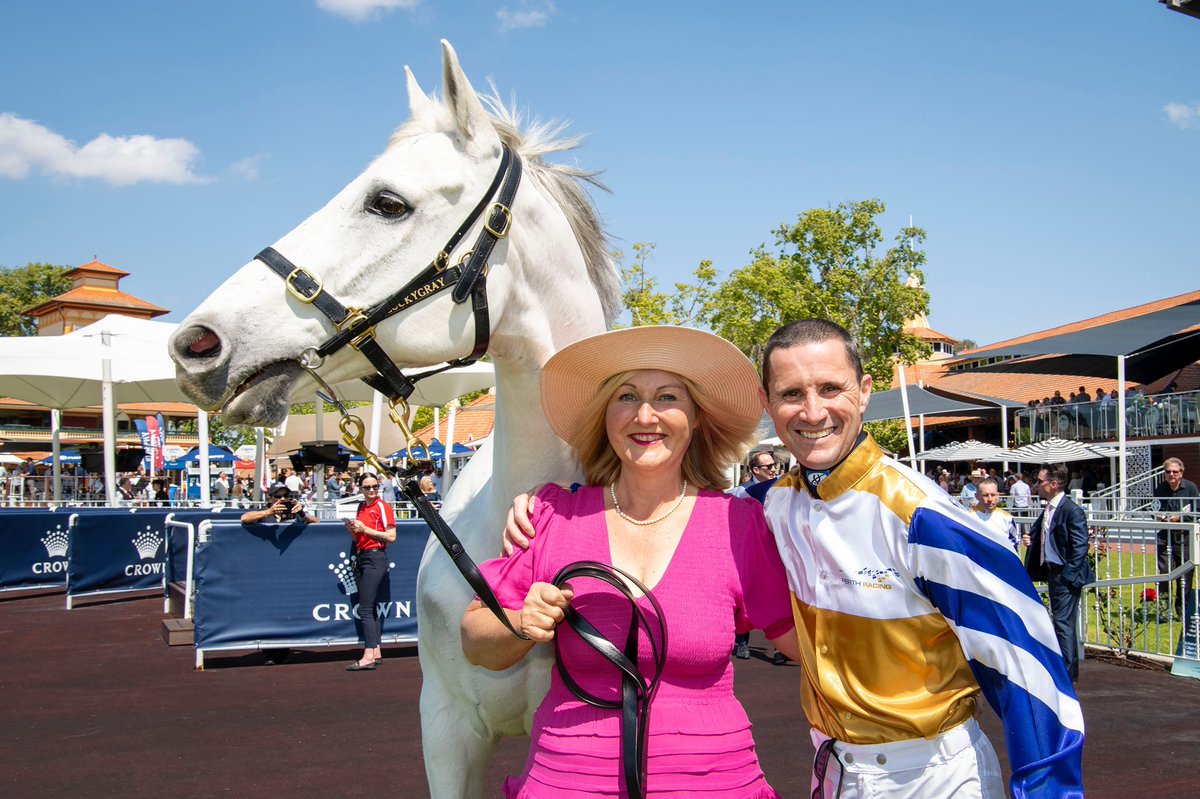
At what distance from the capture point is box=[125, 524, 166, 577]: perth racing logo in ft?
40.9

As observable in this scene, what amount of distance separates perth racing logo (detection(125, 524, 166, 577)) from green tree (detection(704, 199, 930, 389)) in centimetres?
2139

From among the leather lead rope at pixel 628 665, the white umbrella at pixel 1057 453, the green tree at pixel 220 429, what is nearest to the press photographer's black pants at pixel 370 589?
the green tree at pixel 220 429

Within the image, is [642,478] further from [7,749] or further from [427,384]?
[427,384]

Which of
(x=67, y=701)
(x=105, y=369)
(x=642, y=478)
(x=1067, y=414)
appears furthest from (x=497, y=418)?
(x=1067, y=414)

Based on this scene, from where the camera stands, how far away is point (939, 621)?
180cm

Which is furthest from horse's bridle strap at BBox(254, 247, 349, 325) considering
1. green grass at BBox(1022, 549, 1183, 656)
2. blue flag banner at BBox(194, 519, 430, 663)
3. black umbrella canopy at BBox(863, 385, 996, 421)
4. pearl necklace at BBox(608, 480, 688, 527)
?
black umbrella canopy at BBox(863, 385, 996, 421)

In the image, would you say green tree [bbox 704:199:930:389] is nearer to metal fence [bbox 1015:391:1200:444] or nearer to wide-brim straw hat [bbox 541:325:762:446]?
metal fence [bbox 1015:391:1200:444]

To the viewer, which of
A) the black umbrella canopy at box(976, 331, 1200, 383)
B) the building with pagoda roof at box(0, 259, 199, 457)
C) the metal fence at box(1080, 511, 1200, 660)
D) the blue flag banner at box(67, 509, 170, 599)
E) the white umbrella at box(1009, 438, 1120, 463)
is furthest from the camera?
the building with pagoda roof at box(0, 259, 199, 457)

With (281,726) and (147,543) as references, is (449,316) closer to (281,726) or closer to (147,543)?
(281,726)

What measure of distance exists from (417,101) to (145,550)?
40.5 ft

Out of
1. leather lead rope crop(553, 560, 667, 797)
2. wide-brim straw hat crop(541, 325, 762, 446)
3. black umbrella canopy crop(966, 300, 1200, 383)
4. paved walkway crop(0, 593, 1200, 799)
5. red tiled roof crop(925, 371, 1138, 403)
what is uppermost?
red tiled roof crop(925, 371, 1138, 403)

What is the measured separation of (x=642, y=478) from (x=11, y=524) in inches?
551

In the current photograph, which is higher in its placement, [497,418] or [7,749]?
[497,418]

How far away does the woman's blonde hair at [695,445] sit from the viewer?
220 cm
